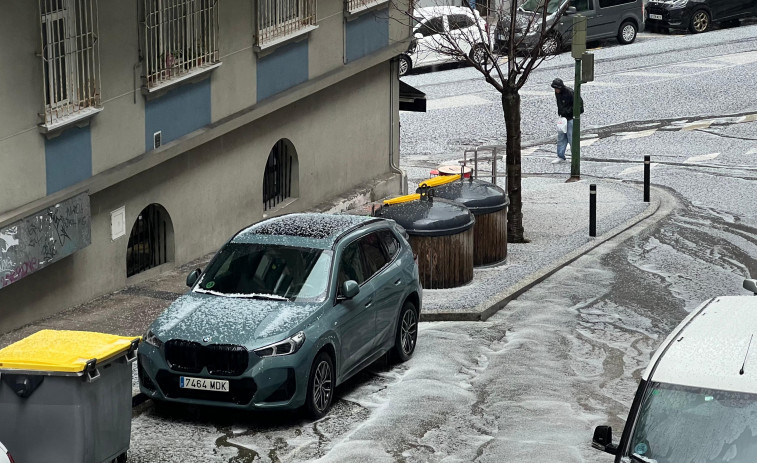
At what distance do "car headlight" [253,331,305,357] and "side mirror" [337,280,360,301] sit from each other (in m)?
0.91

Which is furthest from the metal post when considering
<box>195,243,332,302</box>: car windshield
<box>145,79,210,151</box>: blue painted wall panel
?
<box>195,243,332,302</box>: car windshield

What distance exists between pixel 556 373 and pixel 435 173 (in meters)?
10.1

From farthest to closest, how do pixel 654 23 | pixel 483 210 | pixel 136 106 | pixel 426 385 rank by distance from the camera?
1. pixel 654 23
2. pixel 483 210
3. pixel 136 106
4. pixel 426 385

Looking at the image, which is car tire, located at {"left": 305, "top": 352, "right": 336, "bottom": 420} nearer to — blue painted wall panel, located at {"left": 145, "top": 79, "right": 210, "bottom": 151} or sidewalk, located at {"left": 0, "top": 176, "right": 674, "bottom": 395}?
sidewalk, located at {"left": 0, "top": 176, "right": 674, "bottom": 395}

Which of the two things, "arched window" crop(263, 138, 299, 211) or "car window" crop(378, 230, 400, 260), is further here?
"arched window" crop(263, 138, 299, 211)

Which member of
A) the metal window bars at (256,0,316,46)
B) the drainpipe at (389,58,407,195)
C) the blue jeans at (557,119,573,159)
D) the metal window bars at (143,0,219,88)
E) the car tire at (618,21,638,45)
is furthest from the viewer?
the car tire at (618,21,638,45)

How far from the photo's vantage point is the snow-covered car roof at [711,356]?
26.0 ft

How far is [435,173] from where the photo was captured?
908 inches

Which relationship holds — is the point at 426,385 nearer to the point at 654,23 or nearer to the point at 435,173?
the point at 435,173

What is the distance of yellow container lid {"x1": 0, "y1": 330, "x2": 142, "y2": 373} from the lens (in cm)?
944

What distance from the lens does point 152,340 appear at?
454 inches

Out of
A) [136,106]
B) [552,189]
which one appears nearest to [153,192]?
[136,106]

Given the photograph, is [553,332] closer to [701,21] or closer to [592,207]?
[592,207]

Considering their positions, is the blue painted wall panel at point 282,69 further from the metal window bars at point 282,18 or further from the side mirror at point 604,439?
the side mirror at point 604,439
